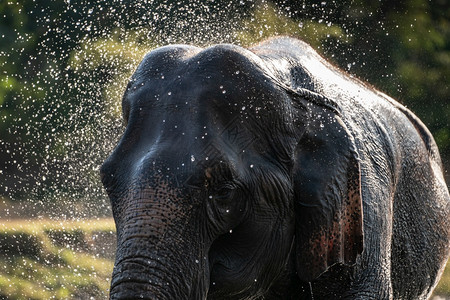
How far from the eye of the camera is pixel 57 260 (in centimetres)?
858

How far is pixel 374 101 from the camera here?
4.66 m

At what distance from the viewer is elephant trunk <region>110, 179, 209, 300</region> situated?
9.36 feet

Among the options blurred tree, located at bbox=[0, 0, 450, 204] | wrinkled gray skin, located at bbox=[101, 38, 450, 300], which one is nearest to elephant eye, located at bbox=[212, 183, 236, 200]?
wrinkled gray skin, located at bbox=[101, 38, 450, 300]

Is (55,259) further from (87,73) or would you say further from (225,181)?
(225,181)

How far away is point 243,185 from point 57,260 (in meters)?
5.62

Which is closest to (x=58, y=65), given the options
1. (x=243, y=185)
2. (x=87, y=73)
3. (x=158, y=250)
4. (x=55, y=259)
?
(x=87, y=73)

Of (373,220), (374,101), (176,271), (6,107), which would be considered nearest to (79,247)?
(6,107)

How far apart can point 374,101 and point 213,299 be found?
5.68ft

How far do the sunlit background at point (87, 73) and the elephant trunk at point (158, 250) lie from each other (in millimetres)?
4253

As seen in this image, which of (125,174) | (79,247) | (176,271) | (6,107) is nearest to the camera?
(176,271)

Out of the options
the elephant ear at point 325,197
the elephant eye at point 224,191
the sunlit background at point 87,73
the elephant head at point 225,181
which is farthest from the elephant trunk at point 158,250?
the sunlit background at point 87,73

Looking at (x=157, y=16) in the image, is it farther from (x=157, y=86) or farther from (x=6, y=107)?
(x=157, y=86)

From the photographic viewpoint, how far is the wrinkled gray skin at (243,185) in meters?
3.00

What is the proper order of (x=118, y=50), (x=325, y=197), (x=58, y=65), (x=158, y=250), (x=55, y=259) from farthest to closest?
(x=58, y=65) → (x=118, y=50) → (x=55, y=259) → (x=325, y=197) → (x=158, y=250)
